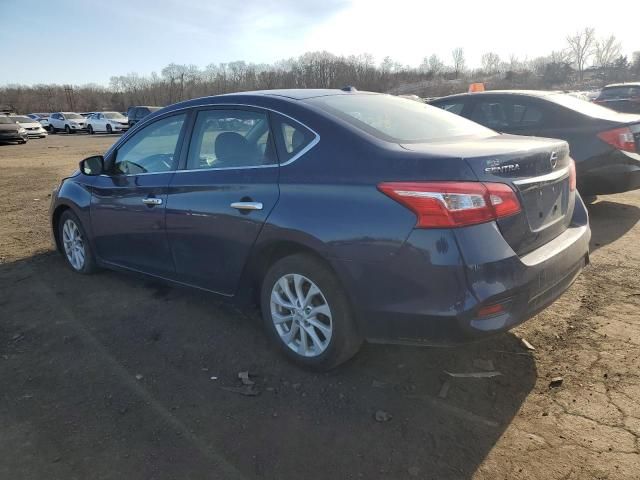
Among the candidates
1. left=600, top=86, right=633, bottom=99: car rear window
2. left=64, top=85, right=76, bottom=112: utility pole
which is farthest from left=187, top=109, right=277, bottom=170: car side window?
left=64, top=85, right=76, bottom=112: utility pole

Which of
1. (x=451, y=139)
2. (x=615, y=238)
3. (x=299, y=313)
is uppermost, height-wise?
(x=451, y=139)

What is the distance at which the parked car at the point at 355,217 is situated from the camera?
8.18 ft

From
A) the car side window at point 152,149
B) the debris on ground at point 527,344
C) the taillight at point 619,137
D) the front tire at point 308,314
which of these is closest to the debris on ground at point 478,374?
the debris on ground at point 527,344

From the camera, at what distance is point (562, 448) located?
241 centimetres

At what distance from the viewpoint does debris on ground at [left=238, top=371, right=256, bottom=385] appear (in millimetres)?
3080

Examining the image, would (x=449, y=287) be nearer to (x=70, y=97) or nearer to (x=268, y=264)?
(x=268, y=264)

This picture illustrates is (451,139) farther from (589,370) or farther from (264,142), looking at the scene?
(589,370)

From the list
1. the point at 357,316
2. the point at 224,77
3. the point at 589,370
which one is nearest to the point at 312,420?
the point at 357,316

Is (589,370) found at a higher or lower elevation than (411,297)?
lower

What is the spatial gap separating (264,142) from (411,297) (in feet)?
4.69

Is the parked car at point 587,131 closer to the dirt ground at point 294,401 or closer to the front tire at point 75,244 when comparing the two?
the dirt ground at point 294,401

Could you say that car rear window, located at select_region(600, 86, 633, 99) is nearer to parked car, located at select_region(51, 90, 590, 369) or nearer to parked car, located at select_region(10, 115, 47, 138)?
parked car, located at select_region(51, 90, 590, 369)

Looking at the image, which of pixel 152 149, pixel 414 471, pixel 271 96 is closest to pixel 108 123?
pixel 152 149

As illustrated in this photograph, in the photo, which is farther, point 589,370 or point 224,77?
point 224,77
